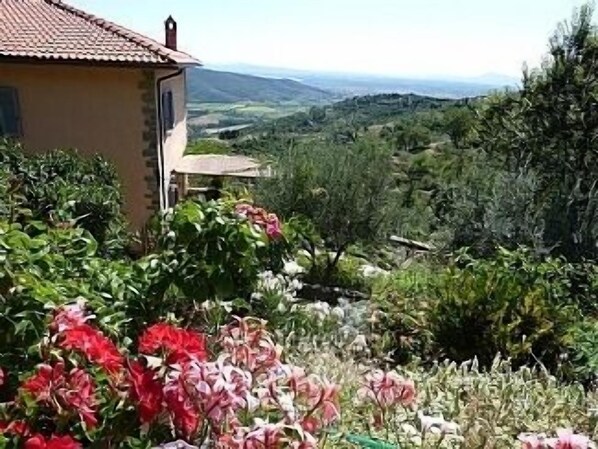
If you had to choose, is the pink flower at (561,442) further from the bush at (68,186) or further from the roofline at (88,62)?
the roofline at (88,62)

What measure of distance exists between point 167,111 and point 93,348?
13701 mm

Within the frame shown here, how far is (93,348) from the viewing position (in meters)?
2.15

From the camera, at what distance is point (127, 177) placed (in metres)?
14.1

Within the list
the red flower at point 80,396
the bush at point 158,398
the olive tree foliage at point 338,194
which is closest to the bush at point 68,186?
the olive tree foliage at point 338,194

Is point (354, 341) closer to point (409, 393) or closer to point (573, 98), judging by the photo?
point (409, 393)

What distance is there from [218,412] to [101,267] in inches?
67.9

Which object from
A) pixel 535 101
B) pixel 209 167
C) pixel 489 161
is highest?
pixel 535 101

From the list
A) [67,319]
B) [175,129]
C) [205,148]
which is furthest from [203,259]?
[205,148]

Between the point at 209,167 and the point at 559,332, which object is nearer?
the point at 559,332

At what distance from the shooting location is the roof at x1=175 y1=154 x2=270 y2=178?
17156mm

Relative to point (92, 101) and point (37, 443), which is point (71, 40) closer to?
point (92, 101)

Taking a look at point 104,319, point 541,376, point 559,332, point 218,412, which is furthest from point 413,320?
point 218,412

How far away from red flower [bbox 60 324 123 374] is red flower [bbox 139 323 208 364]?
0.34 ft

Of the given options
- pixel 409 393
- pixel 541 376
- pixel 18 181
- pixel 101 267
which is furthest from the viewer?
pixel 18 181
